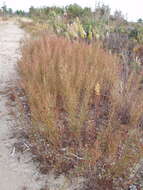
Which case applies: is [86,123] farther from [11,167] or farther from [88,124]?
[11,167]

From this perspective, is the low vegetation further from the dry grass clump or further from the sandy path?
the sandy path

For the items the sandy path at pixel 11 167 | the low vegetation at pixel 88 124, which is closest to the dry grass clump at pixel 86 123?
the low vegetation at pixel 88 124

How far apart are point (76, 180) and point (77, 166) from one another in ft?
0.37

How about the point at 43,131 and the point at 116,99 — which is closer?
the point at 43,131

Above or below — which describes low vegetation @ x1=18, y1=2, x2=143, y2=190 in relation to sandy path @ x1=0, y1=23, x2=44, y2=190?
above

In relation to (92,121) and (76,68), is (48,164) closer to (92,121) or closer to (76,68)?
(92,121)

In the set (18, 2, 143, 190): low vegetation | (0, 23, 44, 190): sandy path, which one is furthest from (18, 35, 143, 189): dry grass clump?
(0, 23, 44, 190): sandy path

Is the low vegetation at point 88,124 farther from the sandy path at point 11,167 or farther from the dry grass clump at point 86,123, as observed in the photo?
the sandy path at point 11,167

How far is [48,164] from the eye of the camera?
2010 millimetres

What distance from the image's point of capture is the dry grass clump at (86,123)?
180 cm

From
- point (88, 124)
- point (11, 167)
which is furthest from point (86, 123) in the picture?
point (11, 167)

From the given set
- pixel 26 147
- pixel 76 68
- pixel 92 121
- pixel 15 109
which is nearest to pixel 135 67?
pixel 76 68

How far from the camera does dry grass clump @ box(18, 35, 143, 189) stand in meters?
1.80

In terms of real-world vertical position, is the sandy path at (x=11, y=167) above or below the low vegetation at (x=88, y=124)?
below
